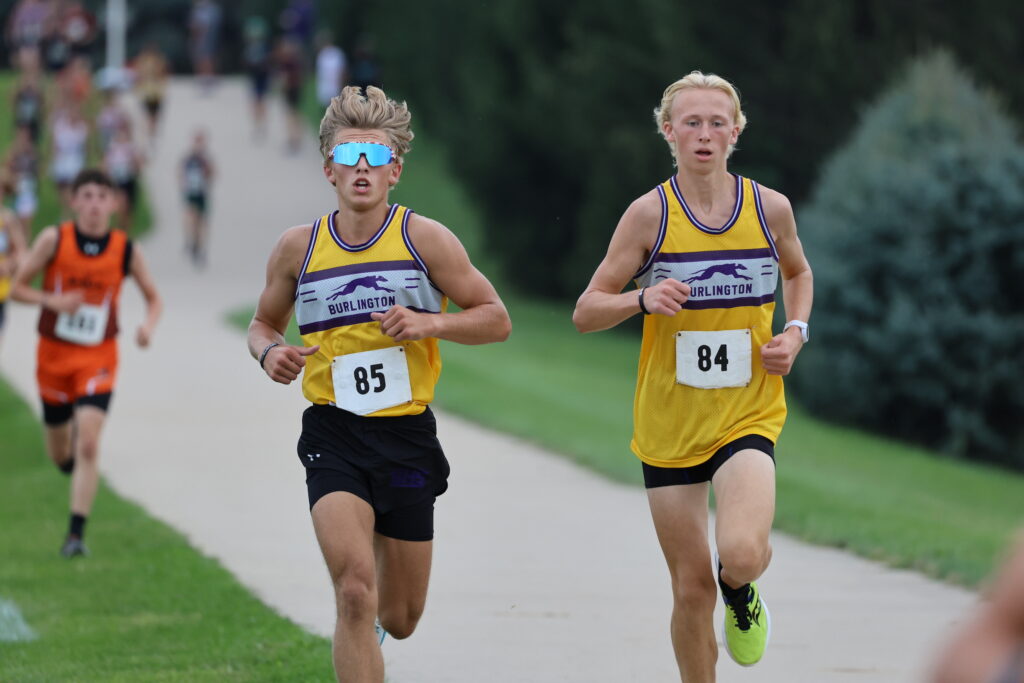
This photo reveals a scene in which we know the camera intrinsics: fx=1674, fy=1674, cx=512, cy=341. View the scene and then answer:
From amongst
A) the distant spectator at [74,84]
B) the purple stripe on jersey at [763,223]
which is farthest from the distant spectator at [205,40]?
the purple stripe on jersey at [763,223]

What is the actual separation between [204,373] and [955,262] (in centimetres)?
846

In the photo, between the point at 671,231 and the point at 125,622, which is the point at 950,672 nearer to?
the point at 671,231

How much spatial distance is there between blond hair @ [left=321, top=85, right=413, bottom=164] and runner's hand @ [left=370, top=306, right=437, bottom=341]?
583 mm

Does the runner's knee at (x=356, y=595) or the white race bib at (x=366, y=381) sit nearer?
the runner's knee at (x=356, y=595)

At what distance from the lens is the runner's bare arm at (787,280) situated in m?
5.24

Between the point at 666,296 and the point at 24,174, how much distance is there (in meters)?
22.5

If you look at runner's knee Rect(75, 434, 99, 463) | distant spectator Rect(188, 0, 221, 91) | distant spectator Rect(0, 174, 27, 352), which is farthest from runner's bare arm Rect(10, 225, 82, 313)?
distant spectator Rect(188, 0, 221, 91)

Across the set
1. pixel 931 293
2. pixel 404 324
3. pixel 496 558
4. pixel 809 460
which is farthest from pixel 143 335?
pixel 931 293

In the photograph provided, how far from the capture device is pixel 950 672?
1844mm

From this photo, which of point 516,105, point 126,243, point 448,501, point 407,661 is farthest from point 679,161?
point 516,105

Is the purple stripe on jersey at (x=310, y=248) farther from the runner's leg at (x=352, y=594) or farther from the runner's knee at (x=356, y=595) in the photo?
the runner's knee at (x=356, y=595)

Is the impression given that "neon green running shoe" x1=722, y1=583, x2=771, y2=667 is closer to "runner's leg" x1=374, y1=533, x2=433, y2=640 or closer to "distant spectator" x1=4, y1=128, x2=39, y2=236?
"runner's leg" x1=374, y1=533, x2=433, y2=640

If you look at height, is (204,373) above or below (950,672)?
below

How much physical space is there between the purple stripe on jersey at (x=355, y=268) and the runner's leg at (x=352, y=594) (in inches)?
28.7
